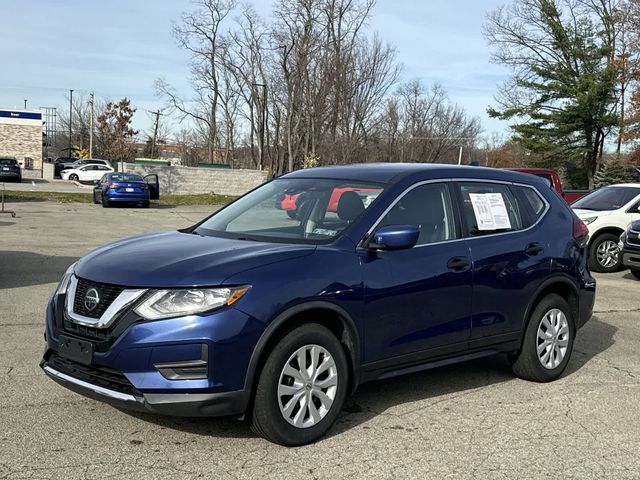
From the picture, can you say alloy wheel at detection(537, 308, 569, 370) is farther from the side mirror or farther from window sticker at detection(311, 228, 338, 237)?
window sticker at detection(311, 228, 338, 237)

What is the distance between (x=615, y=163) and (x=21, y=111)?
178 ft

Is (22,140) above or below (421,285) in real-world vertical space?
above

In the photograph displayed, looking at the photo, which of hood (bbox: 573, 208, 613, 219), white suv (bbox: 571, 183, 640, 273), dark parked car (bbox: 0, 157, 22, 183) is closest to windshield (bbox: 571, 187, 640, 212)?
white suv (bbox: 571, 183, 640, 273)

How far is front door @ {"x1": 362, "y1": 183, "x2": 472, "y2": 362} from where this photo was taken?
433 centimetres

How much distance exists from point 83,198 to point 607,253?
25.0 meters

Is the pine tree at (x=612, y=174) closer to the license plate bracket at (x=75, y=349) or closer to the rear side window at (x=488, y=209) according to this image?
the rear side window at (x=488, y=209)

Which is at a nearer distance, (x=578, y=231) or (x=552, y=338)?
(x=552, y=338)

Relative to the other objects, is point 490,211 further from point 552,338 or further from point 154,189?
point 154,189

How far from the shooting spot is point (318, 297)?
3984 millimetres

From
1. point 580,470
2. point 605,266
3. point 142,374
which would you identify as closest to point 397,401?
point 580,470

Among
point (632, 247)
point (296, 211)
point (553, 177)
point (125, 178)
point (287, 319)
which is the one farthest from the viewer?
point (125, 178)

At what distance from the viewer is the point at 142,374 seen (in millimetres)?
3627

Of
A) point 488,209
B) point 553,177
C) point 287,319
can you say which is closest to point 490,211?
point 488,209

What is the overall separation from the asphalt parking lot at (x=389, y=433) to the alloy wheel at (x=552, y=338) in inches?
8.5
